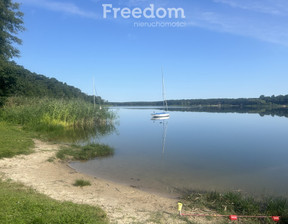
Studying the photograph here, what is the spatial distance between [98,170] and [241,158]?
22.8ft

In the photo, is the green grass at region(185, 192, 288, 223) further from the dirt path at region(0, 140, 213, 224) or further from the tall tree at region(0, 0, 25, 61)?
the tall tree at region(0, 0, 25, 61)

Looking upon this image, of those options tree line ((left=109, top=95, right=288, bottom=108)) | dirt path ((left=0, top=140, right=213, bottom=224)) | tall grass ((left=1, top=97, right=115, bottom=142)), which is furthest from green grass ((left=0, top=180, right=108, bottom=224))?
tree line ((left=109, top=95, right=288, bottom=108))

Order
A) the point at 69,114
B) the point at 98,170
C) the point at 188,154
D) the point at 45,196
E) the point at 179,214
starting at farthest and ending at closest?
1. the point at 69,114
2. the point at 188,154
3. the point at 98,170
4. the point at 45,196
5. the point at 179,214

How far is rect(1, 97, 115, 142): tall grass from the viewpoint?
1720 centimetres

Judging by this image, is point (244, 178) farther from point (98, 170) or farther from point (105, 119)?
point (105, 119)

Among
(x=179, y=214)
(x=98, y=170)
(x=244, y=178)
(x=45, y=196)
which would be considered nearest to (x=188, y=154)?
(x=244, y=178)

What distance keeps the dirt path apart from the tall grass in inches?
315

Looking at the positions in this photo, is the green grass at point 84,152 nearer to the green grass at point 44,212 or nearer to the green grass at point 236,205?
the green grass at point 44,212

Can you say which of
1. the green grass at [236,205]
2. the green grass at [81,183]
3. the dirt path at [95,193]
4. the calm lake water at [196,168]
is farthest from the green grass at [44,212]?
the calm lake water at [196,168]

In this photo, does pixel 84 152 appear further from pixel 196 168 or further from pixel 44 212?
pixel 44 212

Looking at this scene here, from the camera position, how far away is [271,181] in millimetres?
7762

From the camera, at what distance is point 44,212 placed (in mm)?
3727

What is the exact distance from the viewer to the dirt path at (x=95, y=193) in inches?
175

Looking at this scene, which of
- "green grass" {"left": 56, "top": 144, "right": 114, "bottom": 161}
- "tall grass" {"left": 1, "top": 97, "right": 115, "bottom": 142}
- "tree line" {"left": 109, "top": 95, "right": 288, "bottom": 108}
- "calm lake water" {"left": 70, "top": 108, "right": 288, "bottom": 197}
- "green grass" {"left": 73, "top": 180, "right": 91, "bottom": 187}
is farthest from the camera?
"tree line" {"left": 109, "top": 95, "right": 288, "bottom": 108}
